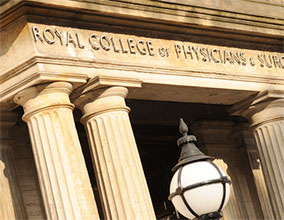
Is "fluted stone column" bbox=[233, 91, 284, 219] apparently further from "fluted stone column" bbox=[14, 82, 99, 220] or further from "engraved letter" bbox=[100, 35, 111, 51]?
"fluted stone column" bbox=[14, 82, 99, 220]

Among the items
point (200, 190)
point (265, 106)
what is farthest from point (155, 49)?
point (200, 190)

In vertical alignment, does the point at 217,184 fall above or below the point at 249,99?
below

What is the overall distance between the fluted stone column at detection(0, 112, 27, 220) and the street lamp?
6.79 meters

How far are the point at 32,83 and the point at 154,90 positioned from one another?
327 centimetres

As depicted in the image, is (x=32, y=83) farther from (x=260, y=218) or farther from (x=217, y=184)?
(x=260, y=218)

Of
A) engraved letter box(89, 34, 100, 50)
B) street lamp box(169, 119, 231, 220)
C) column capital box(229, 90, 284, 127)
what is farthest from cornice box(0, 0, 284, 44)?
street lamp box(169, 119, 231, 220)

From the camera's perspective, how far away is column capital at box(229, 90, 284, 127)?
1933 centimetres

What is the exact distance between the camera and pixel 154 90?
17.4m

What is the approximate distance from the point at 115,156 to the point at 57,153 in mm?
1318

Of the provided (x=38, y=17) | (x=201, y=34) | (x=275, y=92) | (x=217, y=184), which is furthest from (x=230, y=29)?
(x=217, y=184)

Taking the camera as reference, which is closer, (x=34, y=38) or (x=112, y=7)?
(x=34, y=38)

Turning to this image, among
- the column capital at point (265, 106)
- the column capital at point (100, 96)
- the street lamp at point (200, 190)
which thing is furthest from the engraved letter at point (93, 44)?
the street lamp at point (200, 190)

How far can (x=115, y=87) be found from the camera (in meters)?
16.0

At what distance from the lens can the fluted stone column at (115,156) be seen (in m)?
15.5
